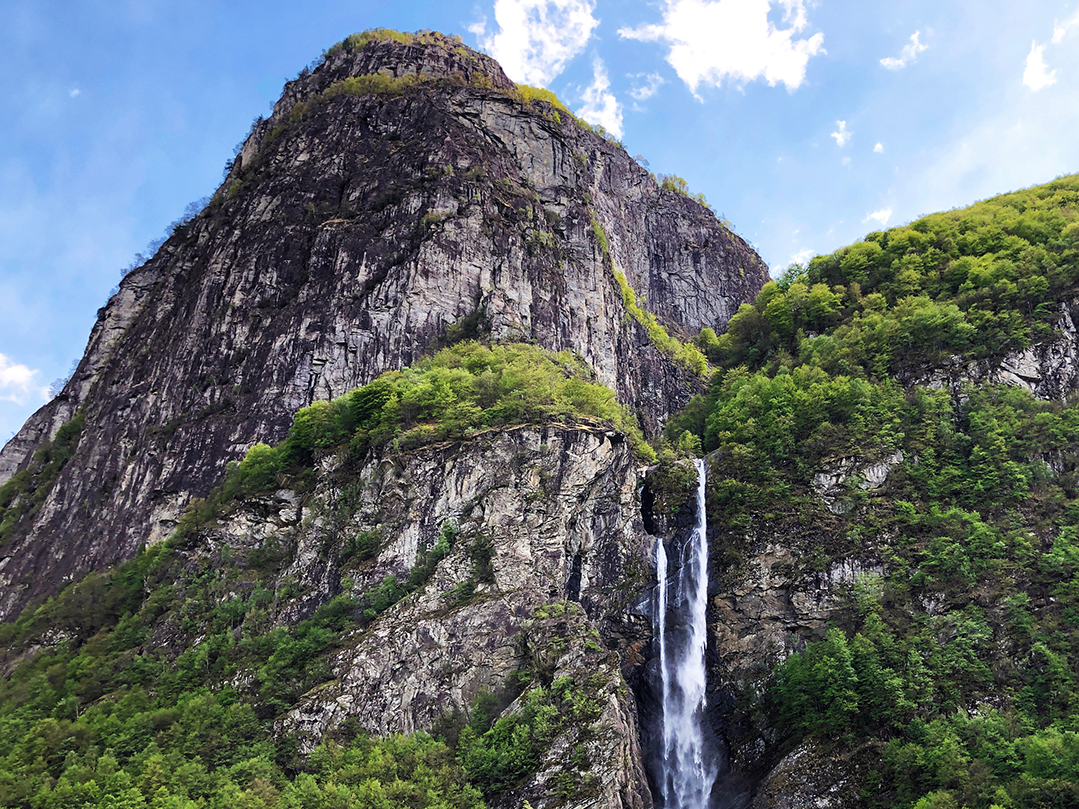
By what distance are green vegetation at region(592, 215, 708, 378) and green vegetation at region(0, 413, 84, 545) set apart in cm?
5146

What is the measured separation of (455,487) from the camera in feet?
132

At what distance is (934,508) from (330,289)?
44.3 meters

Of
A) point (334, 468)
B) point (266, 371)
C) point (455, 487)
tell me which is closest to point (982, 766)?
point (455, 487)

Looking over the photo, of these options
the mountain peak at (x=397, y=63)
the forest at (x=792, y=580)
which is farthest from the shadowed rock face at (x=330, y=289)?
the forest at (x=792, y=580)

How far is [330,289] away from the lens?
56.2 meters

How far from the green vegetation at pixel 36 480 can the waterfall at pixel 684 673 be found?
49917 mm

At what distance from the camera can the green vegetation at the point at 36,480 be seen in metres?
58.9

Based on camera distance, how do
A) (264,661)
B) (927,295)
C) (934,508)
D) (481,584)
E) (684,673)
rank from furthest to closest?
(927,295)
(684,673)
(934,508)
(481,584)
(264,661)

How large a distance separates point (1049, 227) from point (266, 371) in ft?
196

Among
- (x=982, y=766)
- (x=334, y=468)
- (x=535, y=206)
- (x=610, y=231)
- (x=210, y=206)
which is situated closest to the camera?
(x=982, y=766)

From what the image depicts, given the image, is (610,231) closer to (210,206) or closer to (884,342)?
(884,342)

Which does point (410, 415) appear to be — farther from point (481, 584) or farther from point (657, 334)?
point (657, 334)

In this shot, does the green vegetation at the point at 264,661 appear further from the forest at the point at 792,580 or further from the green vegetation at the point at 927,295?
the green vegetation at the point at 927,295

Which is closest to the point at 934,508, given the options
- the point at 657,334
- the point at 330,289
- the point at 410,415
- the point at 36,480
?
the point at 410,415
